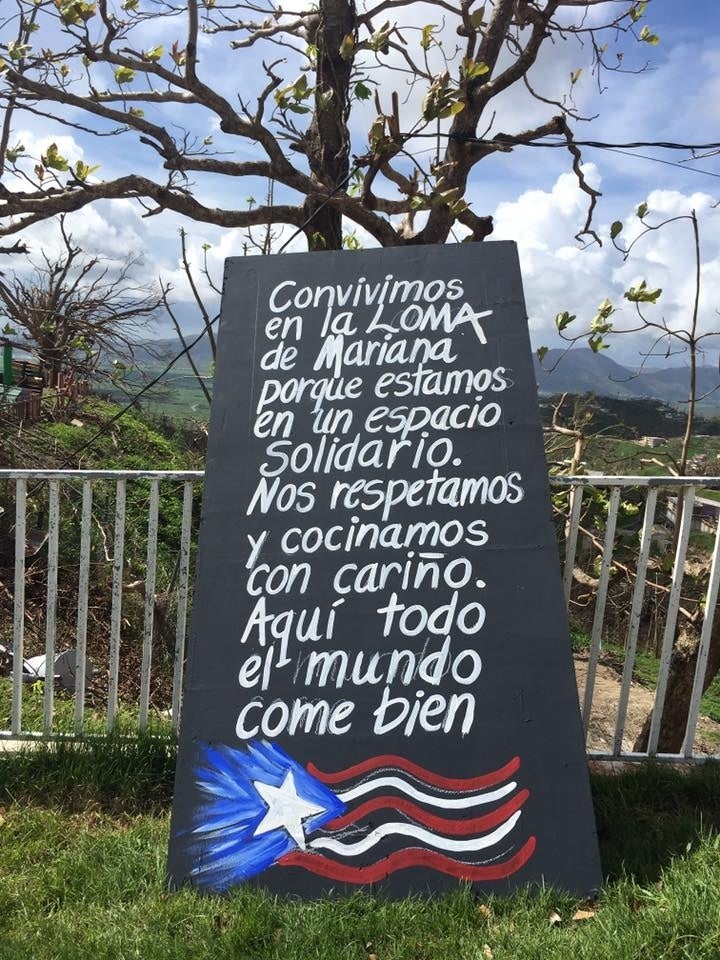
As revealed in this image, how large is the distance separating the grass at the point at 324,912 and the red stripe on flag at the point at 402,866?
0.07m

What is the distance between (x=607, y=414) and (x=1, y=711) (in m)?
4.74

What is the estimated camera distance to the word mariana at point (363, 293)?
10.1 feet

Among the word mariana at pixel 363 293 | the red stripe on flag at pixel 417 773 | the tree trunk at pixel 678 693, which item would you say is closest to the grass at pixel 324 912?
the red stripe on flag at pixel 417 773

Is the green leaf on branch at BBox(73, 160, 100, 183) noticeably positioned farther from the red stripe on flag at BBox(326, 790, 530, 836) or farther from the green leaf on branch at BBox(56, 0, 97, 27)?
the red stripe on flag at BBox(326, 790, 530, 836)

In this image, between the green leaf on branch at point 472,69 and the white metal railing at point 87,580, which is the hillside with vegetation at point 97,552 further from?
the green leaf on branch at point 472,69

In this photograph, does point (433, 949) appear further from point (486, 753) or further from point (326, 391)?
point (326, 391)

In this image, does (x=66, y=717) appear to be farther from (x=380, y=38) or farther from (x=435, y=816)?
(x=380, y=38)

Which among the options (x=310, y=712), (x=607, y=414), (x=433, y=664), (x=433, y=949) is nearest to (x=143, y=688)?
(x=310, y=712)

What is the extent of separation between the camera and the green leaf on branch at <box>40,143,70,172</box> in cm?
428

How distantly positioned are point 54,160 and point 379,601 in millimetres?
3355

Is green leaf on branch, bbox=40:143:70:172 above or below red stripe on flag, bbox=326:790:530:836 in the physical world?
above

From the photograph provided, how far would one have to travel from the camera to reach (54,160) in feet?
14.1

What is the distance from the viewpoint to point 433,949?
7.31 ft

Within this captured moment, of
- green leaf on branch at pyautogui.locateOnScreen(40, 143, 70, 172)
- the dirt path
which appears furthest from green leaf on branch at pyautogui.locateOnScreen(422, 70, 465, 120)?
the dirt path
